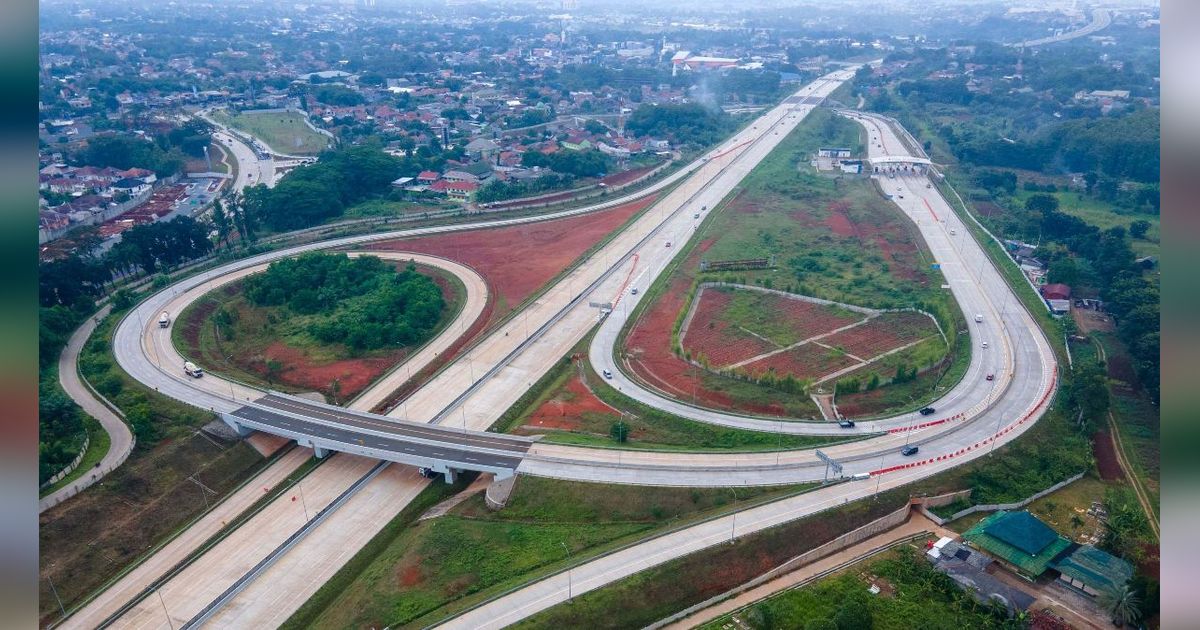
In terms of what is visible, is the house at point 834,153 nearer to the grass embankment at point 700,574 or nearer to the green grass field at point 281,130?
the green grass field at point 281,130

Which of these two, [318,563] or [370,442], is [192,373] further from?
[318,563]

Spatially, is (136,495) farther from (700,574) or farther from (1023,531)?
(1023,531)

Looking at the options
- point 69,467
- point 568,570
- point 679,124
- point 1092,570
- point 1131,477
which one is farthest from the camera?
point 679,124

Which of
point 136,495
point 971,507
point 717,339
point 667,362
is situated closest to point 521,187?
point 717,339

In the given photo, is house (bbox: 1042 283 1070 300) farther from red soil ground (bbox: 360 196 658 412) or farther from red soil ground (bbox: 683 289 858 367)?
red soil ground (bbox: 360 196 658 412)

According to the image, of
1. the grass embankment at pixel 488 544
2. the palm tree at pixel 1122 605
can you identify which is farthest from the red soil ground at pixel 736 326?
the palm tree at pixel 1122 605

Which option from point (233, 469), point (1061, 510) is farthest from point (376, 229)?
point (1061, 510)
